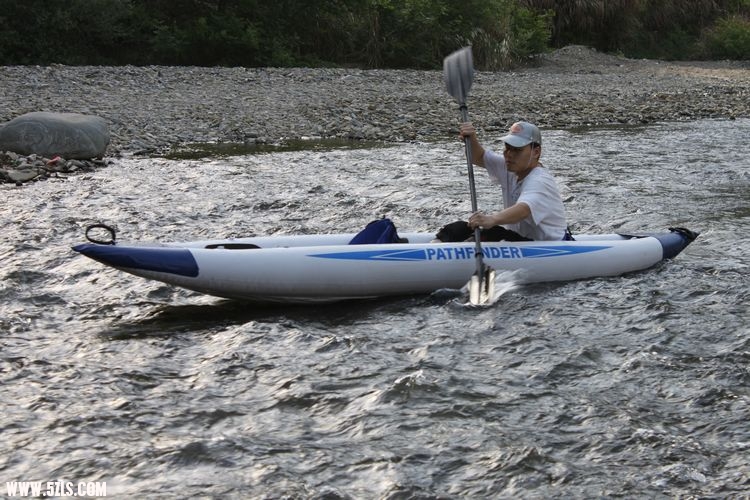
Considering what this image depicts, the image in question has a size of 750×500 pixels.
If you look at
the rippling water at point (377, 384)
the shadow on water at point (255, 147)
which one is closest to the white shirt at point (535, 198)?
the rippling water at point (377, 384)

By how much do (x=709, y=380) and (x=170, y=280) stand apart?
2918 mm

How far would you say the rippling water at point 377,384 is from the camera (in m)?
3.79

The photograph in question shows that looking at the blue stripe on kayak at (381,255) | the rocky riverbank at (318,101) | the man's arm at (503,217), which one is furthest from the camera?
the rocky riverbank at (318,101)

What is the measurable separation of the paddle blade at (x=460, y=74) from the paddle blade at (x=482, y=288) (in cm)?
173

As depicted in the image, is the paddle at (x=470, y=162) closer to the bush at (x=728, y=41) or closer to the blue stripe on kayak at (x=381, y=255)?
the blue stripe on kayak at (x=381, y=255)

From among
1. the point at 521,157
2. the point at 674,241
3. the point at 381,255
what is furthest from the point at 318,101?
the point at 381,255

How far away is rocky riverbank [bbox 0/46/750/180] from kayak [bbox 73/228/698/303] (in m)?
5.53

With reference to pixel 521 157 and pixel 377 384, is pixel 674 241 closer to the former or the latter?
pixel 521 157

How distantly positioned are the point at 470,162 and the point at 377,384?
94.0 inches

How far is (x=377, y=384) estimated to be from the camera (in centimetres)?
467

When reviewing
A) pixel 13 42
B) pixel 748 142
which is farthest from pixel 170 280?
pixel 13 42

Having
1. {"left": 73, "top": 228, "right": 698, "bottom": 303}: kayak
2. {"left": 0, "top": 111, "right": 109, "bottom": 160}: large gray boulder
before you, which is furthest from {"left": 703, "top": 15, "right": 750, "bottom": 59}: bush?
{"left": 73, "top": 228, "right": 698, "bottom": 303}: kayak

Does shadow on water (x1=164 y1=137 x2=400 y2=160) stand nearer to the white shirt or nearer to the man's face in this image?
the white shirt

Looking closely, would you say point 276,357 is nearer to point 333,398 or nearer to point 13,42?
point 333,398
